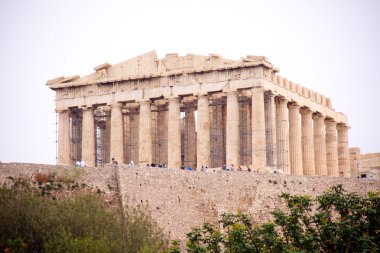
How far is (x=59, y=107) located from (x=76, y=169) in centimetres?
2116

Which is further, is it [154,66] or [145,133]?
[154,66]

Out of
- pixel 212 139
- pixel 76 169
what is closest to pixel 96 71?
pixel 212 139

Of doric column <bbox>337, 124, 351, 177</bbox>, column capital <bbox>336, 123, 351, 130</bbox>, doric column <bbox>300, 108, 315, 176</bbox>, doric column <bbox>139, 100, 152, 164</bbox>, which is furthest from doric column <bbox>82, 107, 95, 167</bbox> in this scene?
column capital <bbox>336, 123, 351, 130</bbox>

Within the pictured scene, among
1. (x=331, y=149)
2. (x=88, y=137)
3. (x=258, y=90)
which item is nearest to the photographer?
(x=258, y=90)

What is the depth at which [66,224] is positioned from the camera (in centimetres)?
4897

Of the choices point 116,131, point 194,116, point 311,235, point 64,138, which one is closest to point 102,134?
point 64,138

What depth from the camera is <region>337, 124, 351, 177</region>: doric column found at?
84938 mm

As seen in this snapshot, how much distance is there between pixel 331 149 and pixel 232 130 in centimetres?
1408

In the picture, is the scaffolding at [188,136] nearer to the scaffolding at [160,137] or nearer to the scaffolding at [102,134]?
the scaffolding at [160,137]

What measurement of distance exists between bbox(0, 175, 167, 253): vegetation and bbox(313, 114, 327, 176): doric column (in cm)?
2764

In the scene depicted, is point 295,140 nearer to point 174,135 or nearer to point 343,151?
point 174,135

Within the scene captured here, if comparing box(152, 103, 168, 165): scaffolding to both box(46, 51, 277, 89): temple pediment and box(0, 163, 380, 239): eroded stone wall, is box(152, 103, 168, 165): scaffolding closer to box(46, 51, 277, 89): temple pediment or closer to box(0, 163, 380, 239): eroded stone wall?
box(46, 51, 277, 89): temple pediment

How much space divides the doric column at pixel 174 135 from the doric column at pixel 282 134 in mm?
7305

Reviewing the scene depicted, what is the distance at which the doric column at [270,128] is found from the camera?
72562 millimetres
